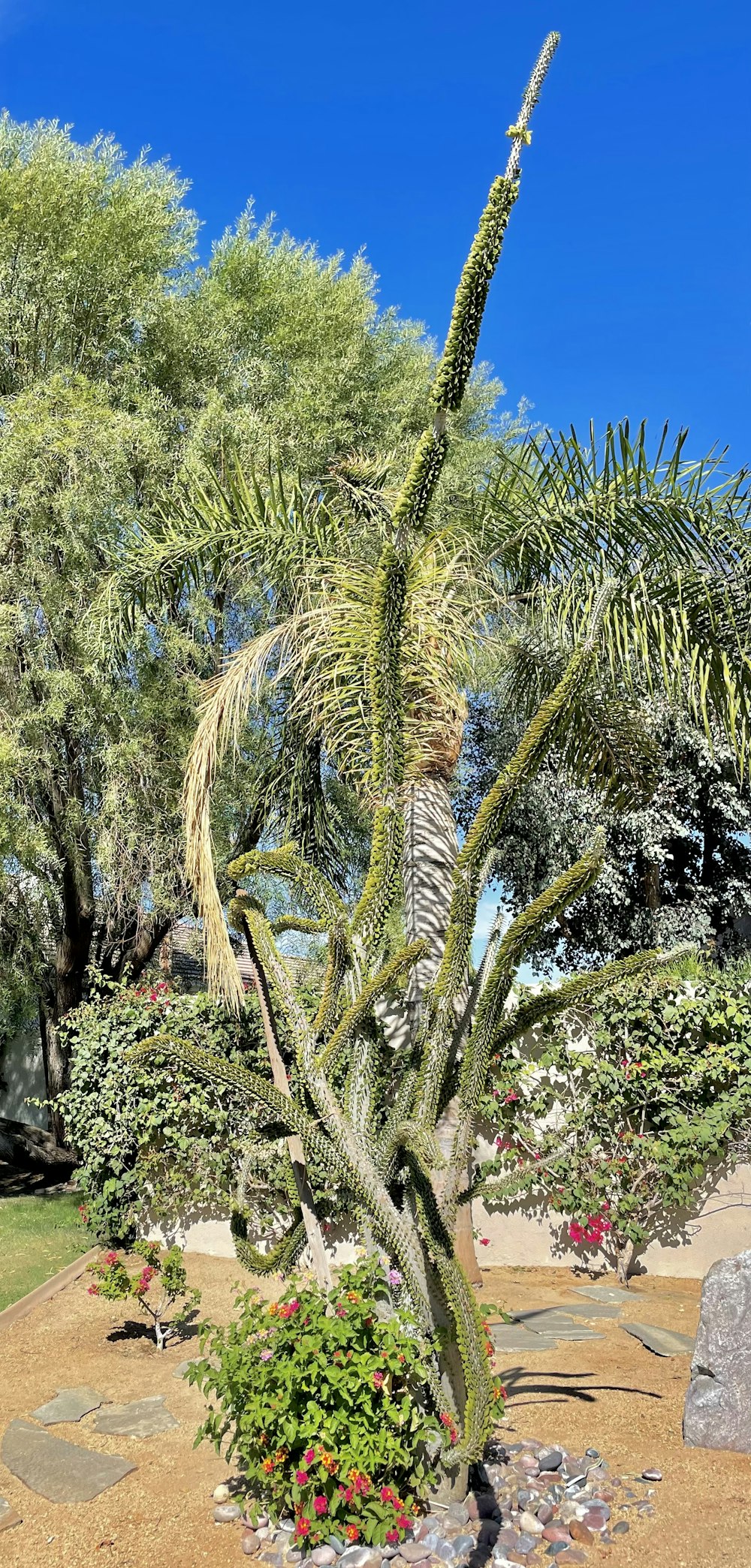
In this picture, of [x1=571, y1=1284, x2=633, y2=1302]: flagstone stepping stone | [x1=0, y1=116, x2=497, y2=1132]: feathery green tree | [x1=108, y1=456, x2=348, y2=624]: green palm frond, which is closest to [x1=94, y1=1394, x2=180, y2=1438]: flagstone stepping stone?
[x1=571, y1=1284, x2=633, y2=1302]: flagstone stepping stone

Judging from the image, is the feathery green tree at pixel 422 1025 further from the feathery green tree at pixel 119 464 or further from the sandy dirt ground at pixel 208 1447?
the feathery green tree at pixel 119 464

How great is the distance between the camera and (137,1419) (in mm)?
5777

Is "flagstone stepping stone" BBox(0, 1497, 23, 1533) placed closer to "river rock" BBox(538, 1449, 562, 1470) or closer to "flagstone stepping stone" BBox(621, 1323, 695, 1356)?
"river rock" BBox(538, 1449, 562, 1470)

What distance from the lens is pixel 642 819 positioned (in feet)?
49.1

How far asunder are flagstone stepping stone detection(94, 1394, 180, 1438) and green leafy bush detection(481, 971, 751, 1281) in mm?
3217

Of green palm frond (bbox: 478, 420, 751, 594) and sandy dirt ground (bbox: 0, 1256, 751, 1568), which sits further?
green palm frond (bbox: 478, 420, 751, 594)

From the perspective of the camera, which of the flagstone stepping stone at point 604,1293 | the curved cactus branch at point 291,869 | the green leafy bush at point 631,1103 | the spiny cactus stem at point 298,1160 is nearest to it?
the spiny cactus stem at point 298,1160

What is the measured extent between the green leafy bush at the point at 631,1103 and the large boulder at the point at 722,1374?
123 inches

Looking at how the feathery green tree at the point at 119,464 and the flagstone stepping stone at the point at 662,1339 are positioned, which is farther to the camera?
the feathery green tree at the point at 119,464

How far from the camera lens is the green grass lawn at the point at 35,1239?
881cm

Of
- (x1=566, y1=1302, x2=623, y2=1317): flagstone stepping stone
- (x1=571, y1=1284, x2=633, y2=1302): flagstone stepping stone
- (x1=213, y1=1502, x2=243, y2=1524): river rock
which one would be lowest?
(x1=213, y1=1502, x2=243, y2=1524): river rock

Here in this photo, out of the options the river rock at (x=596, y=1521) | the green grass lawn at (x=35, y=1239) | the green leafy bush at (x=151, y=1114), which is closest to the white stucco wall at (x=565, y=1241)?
the green leafy bush at (x=151, y=1114)

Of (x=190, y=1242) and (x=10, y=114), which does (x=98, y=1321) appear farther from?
(x=10, y=114)

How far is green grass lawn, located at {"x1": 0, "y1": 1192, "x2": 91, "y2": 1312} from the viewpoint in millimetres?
8812
